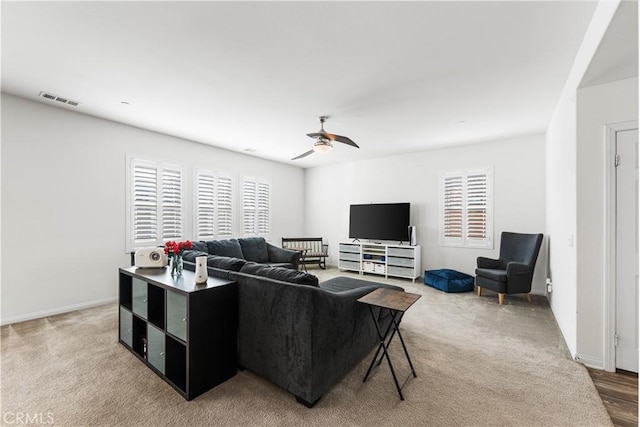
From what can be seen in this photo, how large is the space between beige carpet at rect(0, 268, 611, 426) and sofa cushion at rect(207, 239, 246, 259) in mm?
1798

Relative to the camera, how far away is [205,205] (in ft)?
17.9

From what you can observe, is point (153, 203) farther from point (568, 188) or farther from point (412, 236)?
point (568, 188)

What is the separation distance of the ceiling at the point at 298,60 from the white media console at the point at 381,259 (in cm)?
263

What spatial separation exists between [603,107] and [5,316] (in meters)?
6.63

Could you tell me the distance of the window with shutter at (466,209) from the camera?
5.24 meters

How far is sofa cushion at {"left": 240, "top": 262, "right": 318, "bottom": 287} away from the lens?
2.16 m

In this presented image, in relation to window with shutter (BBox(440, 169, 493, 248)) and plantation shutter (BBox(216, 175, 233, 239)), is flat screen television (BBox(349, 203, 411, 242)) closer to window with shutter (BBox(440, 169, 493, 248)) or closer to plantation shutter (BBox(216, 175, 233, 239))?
window with shutter (BBox(440, 169, 493, 248))

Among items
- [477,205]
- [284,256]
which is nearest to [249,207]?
[284,256]

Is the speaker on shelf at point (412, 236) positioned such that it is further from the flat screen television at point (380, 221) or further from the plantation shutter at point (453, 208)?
the plantation shutter at point (453, 208)

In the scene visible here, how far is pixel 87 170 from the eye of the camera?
3979mm

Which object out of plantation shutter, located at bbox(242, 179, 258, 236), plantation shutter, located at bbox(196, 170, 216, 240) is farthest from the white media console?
plantation shutter, located at bbox(196, 170, 216, 240)

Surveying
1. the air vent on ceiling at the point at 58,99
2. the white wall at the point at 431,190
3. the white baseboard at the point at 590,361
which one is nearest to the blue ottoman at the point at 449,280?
the white wall at the point at 431,190

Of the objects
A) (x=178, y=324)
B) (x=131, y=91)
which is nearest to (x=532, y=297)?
(x=178, y=324)

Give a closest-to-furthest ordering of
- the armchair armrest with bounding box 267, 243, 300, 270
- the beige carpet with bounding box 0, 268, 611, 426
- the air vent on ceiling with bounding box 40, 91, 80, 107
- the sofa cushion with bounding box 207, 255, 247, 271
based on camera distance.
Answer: the beige carpet with bounding box 0, 268, 611, 426, the sofa cushion with bounding box 207, 255, 247, 271, the air vent on ceiling with bounding box 40, 91, 80, 107, the armchair armrest with bounding box 267, 243, 300, 270
